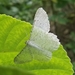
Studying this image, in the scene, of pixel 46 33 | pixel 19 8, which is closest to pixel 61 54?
pixel 46 33

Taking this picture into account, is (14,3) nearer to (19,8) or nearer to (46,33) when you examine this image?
(19,8)

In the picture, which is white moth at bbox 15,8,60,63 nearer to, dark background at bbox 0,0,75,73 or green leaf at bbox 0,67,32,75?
green leaf at bbox 0,67,32,75

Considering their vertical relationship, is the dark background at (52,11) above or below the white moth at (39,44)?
below

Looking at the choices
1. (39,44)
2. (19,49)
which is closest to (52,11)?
(19,49)

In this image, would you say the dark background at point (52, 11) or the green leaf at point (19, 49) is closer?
the green leaf at point (19, 49)

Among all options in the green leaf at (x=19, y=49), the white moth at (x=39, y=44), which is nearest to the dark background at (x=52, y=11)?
the green leaf at (x=19, y=49)

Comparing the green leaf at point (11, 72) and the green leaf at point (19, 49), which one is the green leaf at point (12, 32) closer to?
the green leaf at point (19, 49)
